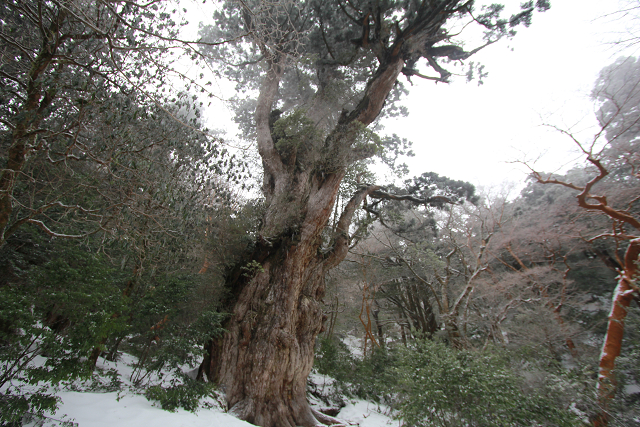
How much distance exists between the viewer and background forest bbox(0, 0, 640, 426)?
2.79 metres

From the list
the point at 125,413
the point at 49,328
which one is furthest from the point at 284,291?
the point at 49,328

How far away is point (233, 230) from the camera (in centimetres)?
559

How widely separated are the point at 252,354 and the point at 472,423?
11.0 ft

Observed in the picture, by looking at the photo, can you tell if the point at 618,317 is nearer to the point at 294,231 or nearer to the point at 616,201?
the point at 616,201

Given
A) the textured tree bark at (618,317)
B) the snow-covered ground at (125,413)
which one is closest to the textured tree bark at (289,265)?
the snow-covered ground at (125,413)


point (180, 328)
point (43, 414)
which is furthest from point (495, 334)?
point (43, 414)

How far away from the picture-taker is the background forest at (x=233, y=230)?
2.79 metres

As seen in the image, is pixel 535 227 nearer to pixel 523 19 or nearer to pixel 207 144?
pixel 523 19

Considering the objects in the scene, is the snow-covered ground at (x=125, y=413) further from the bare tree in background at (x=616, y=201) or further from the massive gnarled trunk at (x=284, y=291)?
the bare tree in background at (x=616, y=201)

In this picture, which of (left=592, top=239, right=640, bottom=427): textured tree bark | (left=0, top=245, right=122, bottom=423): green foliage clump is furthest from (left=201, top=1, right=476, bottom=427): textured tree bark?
(left=592, top=239, right=640, bottom=427): textured tree bark

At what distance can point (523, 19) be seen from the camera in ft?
23.8

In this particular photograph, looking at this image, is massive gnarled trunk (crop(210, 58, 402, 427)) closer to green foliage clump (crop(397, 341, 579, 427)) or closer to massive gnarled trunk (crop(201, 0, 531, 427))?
massive gnarled trunk (crop(201, 0, 531, 427))

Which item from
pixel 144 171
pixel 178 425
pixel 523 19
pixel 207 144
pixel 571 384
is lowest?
pixel 178 425

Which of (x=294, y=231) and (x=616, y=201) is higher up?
(x=616, y=201)
